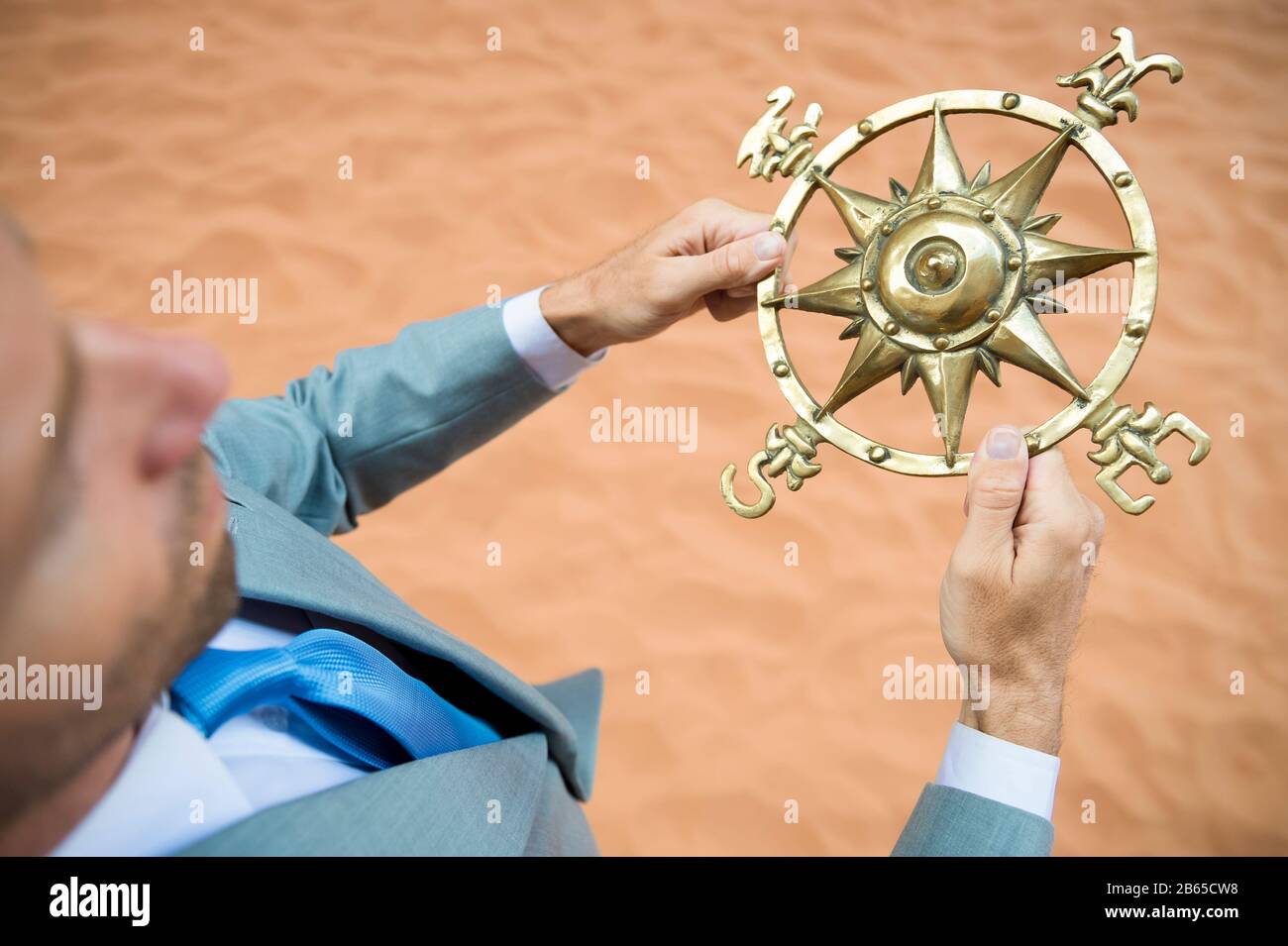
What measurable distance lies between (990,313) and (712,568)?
188 cm

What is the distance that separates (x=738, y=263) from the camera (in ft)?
3.55

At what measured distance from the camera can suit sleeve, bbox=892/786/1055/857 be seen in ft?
2.79

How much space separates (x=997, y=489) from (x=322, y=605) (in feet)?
2.14

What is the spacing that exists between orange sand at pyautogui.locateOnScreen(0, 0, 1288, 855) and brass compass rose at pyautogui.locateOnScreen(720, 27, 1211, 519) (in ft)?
5.22

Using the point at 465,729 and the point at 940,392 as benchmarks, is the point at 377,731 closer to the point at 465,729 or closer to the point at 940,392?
the point at 465,729

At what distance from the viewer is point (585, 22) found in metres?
4.21
